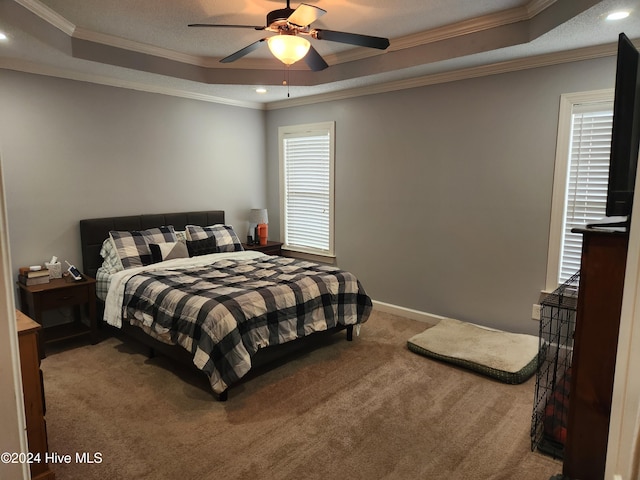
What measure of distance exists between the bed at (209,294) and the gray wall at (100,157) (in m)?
0.25

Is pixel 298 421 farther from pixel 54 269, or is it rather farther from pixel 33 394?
pixel 54 269

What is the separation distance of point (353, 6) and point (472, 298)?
2.76 m

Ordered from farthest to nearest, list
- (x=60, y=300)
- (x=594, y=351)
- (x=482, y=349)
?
1. (x=60, y=300)
2. (x=482, y=349)
3. (x=594, y=351)

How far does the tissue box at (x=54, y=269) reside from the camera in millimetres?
3779

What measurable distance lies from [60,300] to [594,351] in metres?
3.87

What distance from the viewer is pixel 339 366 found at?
11.2 ft

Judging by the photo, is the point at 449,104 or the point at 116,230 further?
the point at 116,230

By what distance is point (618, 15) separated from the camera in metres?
2.55

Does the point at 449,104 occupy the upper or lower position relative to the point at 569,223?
upper

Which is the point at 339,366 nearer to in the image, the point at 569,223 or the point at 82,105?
the point at 569,223

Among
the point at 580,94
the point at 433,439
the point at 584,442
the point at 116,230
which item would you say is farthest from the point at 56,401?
the point at 580,94

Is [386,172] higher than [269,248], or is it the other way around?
[386,172]

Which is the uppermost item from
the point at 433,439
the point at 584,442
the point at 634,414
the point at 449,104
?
the point at 449,104

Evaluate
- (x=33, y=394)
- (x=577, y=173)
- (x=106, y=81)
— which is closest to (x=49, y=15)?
(x=106, y=81)
